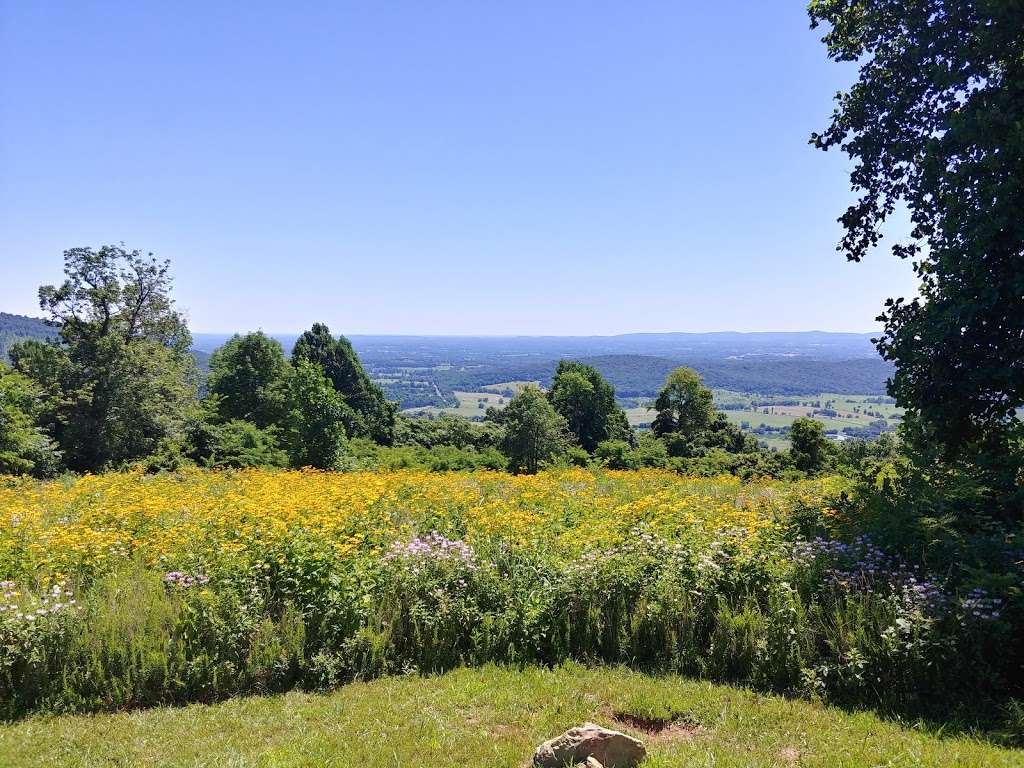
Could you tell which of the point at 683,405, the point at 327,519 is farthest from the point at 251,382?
the point at 327,519

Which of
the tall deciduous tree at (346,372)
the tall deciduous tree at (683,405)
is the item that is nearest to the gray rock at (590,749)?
the tall deciduous tree at (683,405)

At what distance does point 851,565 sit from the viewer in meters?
6.18

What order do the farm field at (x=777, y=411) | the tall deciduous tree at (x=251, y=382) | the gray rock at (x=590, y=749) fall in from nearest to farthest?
1. the gray rock at (x=590, y=749)
2. the tall deciduous tree at (x=251, y=382)
3. the farm field at (x=777, y=411)

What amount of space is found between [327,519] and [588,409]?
49074 millimetres

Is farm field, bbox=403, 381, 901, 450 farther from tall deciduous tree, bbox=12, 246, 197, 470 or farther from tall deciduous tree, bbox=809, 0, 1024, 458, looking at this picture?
tall deciduous tree, bbox=809, 0, 1024, 458

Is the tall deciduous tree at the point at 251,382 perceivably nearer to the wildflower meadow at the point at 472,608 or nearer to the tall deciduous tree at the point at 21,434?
the tall deciduous tree at the point at 21,434

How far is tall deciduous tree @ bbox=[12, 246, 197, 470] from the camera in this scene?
28375 mm

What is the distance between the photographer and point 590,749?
13.5ft

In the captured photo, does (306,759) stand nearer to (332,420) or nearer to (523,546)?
(523,546)

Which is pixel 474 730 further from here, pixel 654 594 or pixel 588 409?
pixel 588 409

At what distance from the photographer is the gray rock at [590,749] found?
161 inches

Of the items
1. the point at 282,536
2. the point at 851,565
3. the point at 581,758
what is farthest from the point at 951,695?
the point at 282,536

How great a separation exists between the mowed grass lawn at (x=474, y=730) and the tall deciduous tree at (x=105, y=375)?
27093 millimetres

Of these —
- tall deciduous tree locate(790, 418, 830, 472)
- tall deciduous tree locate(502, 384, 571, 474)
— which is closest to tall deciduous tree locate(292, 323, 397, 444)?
tall deciduous tree locate(502, 384, 571, 474)
